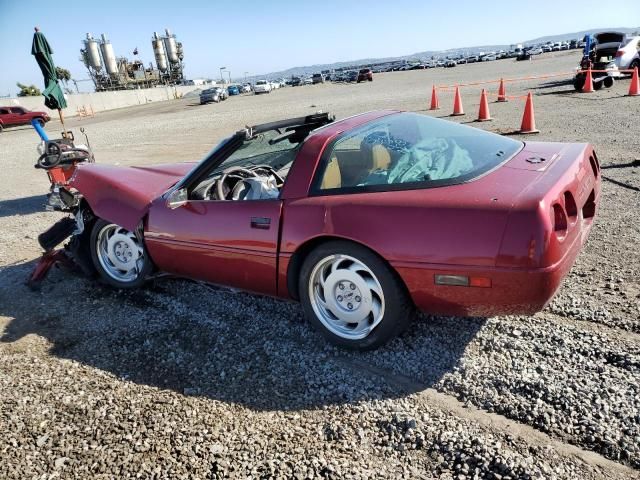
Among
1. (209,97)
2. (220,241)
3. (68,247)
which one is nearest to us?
(220,241)

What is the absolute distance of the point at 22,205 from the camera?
796cm

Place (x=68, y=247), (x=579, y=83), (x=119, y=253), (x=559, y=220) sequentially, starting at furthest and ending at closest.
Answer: (x=579, y=83), (x=68, y=247), (x=119, y=253), (x=559, y=220)

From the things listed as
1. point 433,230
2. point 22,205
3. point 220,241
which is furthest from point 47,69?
point 433,230

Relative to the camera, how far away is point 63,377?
2938 mm

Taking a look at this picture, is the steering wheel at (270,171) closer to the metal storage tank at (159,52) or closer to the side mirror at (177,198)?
the side mirror at (177,198)

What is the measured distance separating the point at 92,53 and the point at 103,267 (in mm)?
74534

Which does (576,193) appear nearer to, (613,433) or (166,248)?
(613,433)

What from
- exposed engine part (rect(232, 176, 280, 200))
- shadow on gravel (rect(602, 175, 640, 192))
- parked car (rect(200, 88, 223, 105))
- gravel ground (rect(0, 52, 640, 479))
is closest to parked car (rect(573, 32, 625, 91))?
shadow on gravel (rect(602, 175, 640, 192))

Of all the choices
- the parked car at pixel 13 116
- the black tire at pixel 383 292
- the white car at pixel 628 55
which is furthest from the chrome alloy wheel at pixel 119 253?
the parked car at pixel 13 116

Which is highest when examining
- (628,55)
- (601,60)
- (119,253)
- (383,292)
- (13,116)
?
(13,116)

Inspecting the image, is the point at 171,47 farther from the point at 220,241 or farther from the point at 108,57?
the point at 220,241

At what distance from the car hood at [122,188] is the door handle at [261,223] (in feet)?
3.70

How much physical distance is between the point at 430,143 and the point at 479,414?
1.62 metres

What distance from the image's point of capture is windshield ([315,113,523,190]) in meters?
2.68
